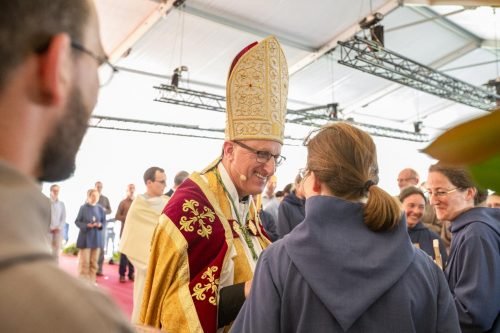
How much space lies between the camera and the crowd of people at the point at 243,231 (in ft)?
1.55

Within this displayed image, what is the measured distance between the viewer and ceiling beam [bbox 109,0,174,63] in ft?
24.2

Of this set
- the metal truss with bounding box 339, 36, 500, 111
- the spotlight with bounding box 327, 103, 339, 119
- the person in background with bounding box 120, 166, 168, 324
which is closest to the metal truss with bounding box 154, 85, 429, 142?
the spotlight with bounding box 327, 103, 339, 119

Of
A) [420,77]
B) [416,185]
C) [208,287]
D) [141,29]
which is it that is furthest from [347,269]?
[420,77]

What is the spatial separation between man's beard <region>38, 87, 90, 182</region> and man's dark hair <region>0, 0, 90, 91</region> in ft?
0.25

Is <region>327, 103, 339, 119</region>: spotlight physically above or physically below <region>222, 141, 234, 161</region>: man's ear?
above

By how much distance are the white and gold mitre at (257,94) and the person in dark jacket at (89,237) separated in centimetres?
552

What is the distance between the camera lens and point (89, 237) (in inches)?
280

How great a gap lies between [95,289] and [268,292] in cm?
81

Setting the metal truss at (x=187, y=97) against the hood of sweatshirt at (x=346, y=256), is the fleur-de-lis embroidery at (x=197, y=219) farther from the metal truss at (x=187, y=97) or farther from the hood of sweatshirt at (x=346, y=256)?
the metal truss at (x=187, y=97)

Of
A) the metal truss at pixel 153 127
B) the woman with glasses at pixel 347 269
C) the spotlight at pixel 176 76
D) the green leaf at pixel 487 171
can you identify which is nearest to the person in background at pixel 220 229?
the woman with glasses at pixel 347 269

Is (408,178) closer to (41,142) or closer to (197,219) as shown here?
(197,219)

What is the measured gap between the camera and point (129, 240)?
3.63m

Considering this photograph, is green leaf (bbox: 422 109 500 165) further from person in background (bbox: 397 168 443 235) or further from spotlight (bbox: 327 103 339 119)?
spotlight (bbox: 327 103 339 119)

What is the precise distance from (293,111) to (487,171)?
1135 centimetres
